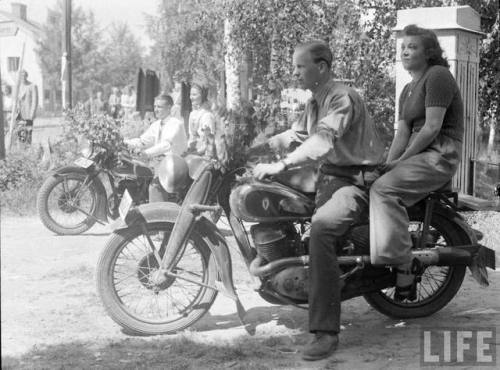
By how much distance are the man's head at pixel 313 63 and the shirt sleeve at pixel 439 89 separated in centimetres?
69

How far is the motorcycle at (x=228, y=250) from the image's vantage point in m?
4.38

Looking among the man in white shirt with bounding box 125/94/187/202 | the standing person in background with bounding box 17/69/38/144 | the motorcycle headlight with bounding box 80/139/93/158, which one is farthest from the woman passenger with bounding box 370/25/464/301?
the standing person in background with bounding box 17/69/38/144

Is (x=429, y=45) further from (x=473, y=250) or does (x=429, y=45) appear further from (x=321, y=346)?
(x=321, y=346)

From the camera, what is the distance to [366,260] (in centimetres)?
449

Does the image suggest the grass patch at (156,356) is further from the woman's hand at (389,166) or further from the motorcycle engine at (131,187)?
the motorcycle engine at (131,187)

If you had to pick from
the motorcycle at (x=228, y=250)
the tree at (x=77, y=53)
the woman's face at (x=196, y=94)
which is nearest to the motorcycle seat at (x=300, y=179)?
the motorcycle at (x=228, y=250)

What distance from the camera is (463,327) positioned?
482cm

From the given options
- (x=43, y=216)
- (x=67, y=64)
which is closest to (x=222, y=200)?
(x=43, y=216)

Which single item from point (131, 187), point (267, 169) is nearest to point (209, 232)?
point (267, 169)

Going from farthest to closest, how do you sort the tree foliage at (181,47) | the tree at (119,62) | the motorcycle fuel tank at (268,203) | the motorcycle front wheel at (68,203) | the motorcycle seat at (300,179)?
the tree at (119,62) → the tree foliage at (181,47) → the motorcycle front wheel at (68,203) → the motorcycle seat at (300,179) → the motorcycle fuel tank at (268,203)

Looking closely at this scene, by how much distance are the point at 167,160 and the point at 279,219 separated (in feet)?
2.50

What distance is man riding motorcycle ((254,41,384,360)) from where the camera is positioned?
13.6ft

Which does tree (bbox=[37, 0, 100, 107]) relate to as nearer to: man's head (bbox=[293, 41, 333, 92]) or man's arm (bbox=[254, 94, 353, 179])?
man's head (bbox=[293, 41, 333, 92])

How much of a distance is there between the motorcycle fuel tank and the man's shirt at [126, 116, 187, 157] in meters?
3.33
